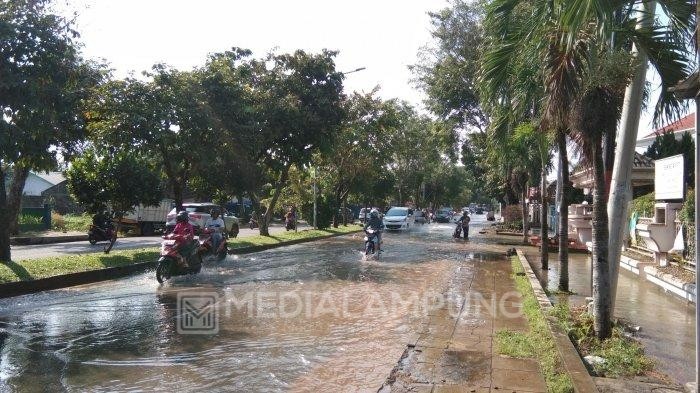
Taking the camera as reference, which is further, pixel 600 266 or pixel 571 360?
pixel 600 266

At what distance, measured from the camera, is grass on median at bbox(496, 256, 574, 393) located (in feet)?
17.4

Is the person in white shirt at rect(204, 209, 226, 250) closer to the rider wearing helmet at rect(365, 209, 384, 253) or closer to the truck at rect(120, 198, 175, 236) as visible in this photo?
the rider wearing helmet at rect(365, 209, 384, 253)

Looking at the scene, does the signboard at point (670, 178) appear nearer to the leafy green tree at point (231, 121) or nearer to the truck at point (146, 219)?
the leafy green tree at point (231, 121)

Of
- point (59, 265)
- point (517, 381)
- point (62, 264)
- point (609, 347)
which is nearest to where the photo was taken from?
point (517, 381)

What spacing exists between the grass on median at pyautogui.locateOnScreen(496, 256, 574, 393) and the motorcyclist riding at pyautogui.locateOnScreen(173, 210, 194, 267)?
7208 millimetres

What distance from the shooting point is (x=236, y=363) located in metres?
6.02

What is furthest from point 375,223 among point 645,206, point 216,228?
point 645,206

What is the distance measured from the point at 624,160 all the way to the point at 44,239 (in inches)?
977

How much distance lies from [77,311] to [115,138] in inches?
293

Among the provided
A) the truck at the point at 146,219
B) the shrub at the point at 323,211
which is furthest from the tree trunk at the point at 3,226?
the shrub at the point at 323,211

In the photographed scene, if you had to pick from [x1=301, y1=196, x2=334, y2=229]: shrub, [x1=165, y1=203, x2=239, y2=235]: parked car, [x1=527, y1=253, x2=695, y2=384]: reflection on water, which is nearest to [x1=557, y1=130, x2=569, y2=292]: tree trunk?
[x1=527, y1=253, x2=695, y2=384]: reflection on water

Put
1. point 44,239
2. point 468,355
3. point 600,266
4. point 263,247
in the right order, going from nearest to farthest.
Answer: point 468,355 → point 600,266 → point 263,247 → point 44,239

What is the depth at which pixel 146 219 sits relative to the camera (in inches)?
1186

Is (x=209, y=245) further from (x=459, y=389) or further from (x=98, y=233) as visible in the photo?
(x=459, y=389)
